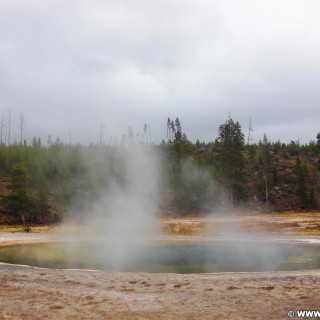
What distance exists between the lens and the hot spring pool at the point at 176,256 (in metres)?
19.5

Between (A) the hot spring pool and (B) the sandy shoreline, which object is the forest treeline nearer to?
(A) the hot spring pool

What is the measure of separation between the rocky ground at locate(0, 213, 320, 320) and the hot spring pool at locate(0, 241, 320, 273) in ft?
7.78

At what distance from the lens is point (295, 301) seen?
11570 millimetres

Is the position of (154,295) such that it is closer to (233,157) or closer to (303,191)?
(233,157)

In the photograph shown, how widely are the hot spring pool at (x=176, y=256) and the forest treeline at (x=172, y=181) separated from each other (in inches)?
730

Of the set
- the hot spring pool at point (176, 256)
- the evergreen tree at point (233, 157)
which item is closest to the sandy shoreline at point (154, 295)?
the hot spring pool at point (176, 256)

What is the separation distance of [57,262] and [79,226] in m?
23.1

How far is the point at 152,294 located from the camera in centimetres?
1286

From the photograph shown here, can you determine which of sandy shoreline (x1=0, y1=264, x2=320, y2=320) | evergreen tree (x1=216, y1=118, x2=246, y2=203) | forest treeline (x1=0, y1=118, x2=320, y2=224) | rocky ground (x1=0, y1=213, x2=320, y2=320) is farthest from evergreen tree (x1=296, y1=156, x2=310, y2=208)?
sandy shoreline (x1=0, y1=264, x2=320, y2=320)

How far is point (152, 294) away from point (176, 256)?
424 inches

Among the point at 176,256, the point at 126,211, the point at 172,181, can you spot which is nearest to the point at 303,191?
the point at 172,181

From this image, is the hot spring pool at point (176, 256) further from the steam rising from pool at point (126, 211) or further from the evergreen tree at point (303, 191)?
the evergreen tree at point (303, 191)

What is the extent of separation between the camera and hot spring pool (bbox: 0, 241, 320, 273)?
1953cm

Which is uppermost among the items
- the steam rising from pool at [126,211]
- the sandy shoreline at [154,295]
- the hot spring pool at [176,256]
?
the steam rising from pool at [126,211]
